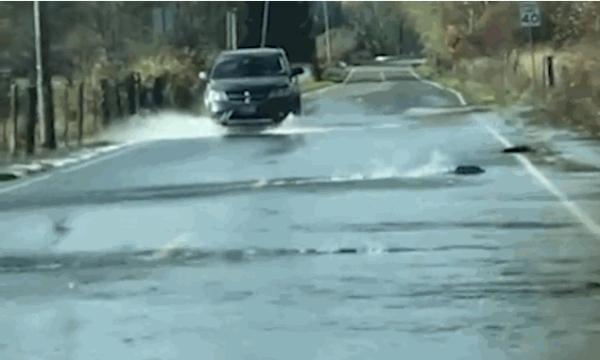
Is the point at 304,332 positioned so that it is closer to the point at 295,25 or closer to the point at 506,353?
the point at 506,353

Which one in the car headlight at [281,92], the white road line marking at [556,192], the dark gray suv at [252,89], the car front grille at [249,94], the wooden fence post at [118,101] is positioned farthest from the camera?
the wooden fence post at [118,101]

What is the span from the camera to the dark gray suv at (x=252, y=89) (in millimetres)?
47719

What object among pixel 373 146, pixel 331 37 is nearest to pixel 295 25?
pixel 331 37

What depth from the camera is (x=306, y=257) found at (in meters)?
17.6

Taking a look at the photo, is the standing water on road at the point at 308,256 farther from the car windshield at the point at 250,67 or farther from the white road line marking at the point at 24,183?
the car windshield at the point at 250,67

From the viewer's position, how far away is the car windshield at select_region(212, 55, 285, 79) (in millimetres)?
48750

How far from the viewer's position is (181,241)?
19.4m

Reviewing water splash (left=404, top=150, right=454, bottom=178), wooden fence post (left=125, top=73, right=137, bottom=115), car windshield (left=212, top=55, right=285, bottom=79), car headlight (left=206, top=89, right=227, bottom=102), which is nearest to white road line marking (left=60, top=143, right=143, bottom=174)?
water splash (left=404, top=150, right=454, bottom=178)

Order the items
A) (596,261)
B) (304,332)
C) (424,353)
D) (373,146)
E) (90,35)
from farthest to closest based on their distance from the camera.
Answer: (90,35)
(373,146)
(596,261)
(304,332)
(424,353)

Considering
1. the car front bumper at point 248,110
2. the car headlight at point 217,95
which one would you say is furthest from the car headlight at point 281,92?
the car headlight at point 217,95

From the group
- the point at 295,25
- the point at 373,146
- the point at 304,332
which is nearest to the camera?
the point at 304,332

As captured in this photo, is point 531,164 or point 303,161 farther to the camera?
point 303,161

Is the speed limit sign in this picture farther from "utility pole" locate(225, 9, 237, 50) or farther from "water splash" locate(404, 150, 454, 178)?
"utility pole" locate(225, 9, 237, 50)

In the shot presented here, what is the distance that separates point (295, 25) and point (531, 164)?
76165 millimetres
